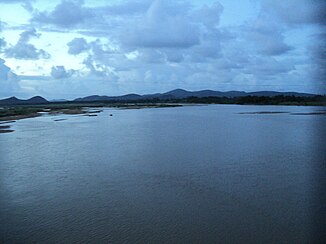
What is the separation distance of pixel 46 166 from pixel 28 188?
204 cm

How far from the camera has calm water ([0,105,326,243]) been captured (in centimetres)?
467

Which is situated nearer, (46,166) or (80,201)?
(80,201)

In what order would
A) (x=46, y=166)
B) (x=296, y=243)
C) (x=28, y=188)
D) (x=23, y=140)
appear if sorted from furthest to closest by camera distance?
(x=23, y=140)
(x=46, y=166)
(x=28, y=188)
(x=296, y=243)

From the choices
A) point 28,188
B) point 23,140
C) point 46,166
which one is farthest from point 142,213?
point 23,140

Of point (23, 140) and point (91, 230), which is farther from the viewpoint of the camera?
point (23, 140)

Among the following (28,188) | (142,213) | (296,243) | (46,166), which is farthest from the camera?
(46,166)

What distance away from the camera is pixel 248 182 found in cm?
685

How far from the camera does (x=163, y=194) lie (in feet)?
20.5

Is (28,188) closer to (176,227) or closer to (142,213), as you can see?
(142,213)

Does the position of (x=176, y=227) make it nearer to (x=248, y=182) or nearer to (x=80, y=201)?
(x=80, y=201)

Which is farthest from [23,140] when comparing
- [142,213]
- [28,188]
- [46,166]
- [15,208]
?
[142,213]

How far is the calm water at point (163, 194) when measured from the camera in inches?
184

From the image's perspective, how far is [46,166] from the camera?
8.73 meters

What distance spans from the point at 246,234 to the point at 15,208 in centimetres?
384
